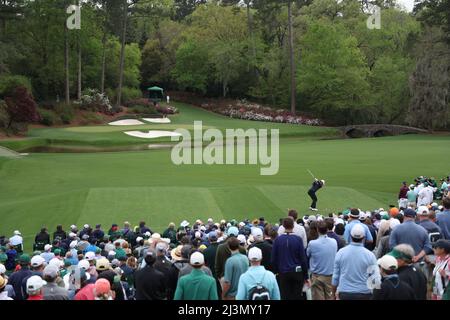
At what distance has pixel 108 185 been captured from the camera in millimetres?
30453

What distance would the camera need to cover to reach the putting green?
22812mm

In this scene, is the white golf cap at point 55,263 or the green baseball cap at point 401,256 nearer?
the green baseball cap at point 401,256

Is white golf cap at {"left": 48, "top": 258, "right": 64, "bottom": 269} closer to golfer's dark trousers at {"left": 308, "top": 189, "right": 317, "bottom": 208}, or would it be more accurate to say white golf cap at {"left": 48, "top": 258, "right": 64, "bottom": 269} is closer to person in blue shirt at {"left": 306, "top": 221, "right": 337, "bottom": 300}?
person in blue shirt at {"left": 306, "top": 221, "right": 337, "bottom": 300}

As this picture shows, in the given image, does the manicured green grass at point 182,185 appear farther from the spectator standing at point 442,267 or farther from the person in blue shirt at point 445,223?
the spectator standing at point 442,267

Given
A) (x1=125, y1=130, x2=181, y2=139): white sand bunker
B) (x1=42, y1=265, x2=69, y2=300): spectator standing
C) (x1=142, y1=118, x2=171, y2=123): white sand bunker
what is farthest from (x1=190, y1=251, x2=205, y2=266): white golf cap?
(x1=142, y1=118, x2=171, y2=123): white sand bunker

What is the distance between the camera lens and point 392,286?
22.8 ft

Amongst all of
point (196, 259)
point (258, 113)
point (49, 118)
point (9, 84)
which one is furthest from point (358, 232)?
point (258, 113)

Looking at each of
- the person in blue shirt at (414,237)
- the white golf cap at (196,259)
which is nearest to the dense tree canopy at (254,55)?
the person in blue shirt at (414,237)

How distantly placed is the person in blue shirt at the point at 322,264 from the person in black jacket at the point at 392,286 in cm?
240

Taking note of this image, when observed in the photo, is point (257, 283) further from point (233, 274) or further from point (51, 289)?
point (51, 289)

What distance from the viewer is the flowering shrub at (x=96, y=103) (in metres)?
66.5

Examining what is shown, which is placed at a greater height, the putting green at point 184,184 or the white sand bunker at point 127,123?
the white sand bunker at point 127,123

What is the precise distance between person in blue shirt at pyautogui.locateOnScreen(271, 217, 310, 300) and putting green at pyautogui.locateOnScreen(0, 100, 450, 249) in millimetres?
11333
